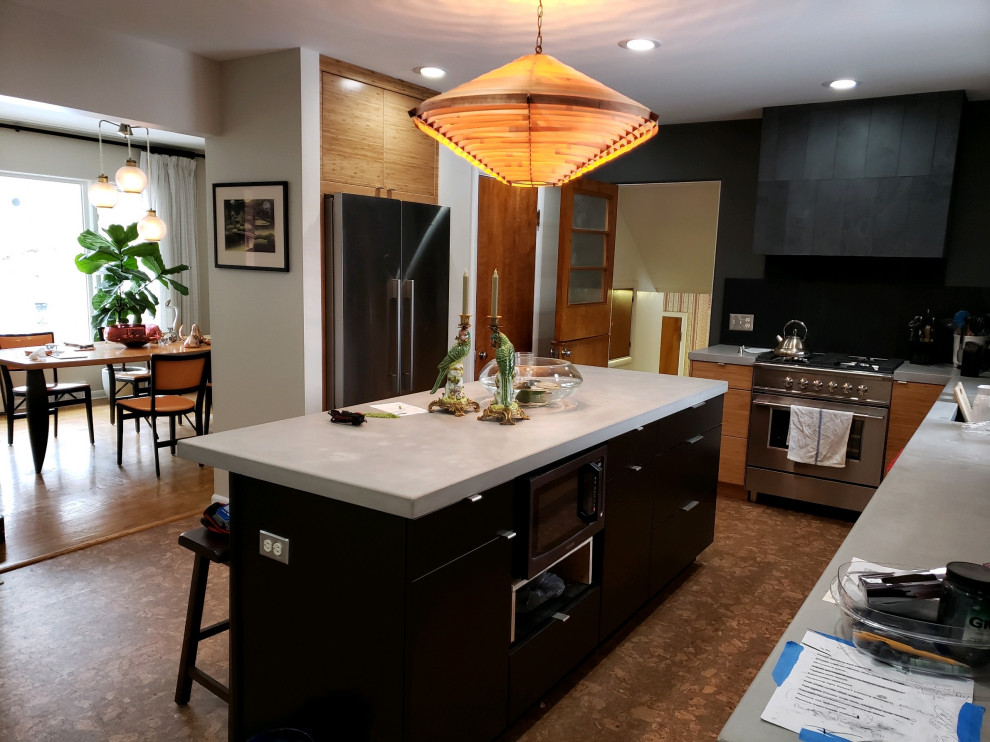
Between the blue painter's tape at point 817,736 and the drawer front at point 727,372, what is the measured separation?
3815 mm

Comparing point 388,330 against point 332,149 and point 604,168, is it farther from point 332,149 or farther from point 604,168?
point 604,168

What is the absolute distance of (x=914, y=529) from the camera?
1706mm

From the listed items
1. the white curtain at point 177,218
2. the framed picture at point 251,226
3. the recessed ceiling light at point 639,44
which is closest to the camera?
the recessed ceiling light at point 639,44

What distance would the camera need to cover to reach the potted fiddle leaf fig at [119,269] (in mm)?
6723

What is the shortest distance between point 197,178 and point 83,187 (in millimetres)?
1109

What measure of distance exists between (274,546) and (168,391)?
3.49 meters

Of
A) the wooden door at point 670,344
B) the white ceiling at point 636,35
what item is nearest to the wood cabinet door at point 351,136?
the white ceiling at point 636,35

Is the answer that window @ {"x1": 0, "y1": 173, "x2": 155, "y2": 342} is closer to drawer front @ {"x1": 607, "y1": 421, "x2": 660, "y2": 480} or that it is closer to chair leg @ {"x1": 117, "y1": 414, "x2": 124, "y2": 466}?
chair leg @ {"x1": 117, "y1": 414, "x2": 124, "y2": 466}

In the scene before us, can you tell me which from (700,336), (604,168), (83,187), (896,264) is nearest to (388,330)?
(604,168)

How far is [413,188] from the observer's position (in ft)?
14.9

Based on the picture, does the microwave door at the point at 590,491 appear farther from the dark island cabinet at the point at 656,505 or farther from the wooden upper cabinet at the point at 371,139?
the wooden upper cabinet at the point at 371,139

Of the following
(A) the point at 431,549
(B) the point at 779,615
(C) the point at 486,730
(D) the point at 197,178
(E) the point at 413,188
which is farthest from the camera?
(D) the point at 197,178

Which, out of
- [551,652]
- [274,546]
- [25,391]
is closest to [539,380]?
[551,652]

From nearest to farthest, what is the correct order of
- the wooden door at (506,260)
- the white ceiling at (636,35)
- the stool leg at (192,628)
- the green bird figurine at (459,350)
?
the stool leg at (192,628)
the green bird figurine at (459,350)
the white ceiling at (636,35)
the wooden door at (506,260)
